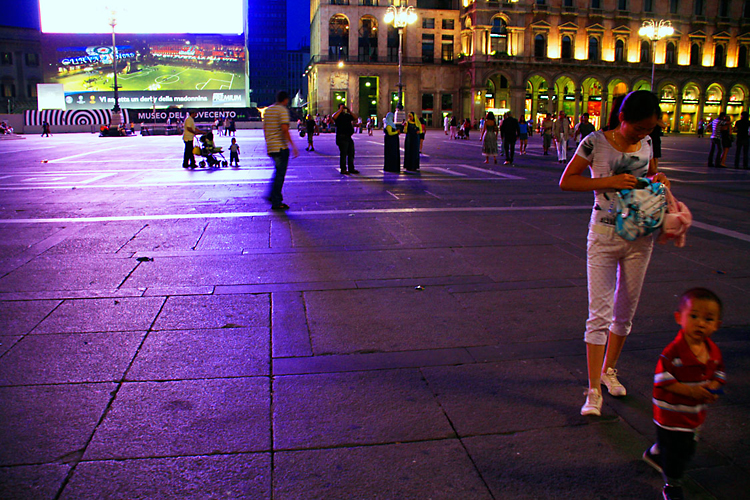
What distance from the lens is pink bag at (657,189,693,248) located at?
302cm

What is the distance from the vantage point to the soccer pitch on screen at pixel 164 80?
6184 centimetres

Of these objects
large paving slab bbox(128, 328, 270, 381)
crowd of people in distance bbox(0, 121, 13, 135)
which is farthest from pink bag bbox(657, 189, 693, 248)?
crowd of people in distance bbox(0, 121, 13, 135)

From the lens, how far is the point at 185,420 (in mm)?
3174

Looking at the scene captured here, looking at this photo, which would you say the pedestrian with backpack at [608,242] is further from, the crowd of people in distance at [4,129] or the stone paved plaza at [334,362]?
the crowd of people in distance at [4,129]

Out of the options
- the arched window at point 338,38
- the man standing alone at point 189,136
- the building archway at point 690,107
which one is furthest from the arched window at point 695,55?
the man standing alone at point 189,136

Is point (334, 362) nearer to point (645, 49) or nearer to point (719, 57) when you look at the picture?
point (645, 49)

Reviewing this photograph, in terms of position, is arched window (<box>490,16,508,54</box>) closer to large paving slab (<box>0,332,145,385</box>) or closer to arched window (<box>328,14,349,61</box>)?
arched window (<box>328,14,349,61</box>)

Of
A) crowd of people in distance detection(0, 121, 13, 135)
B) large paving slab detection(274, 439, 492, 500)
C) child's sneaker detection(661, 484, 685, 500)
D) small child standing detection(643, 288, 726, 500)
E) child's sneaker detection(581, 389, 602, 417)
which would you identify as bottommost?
large paving slab detection(274, 439, 492, 500)

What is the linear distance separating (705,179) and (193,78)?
56.5 metres

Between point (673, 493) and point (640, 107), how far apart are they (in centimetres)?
183

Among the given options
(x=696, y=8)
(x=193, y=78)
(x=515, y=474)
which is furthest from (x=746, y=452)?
(x=696, y=8)

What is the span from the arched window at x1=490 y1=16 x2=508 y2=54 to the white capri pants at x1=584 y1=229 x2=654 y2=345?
7221cm

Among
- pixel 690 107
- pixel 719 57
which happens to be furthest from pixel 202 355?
pixel 719 57

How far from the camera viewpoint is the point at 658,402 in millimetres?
2521
